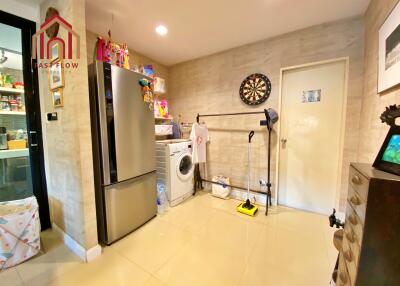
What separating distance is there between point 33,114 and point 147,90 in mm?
1233

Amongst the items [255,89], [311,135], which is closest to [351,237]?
[311,135]

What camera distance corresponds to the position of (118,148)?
1693mm

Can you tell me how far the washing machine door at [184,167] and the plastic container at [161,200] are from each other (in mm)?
319

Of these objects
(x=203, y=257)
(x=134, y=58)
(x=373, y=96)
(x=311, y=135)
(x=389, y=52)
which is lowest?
(x=203, y=257)

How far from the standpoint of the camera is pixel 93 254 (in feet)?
5.12

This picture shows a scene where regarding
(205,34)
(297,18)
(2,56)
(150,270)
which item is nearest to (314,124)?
(297,18)

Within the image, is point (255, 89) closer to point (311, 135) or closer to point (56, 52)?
point (311, 135)

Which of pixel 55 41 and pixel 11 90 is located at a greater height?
pixel 55 41

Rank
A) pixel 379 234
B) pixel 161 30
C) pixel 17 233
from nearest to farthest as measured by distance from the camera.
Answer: pixel 379 234 → pixel 17 233 → pixel 161 30

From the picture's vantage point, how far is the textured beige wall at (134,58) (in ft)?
7.20

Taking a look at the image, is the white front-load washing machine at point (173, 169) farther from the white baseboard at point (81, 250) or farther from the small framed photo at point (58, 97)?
the small framed photo at point (58, 97)

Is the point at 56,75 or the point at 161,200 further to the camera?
the point at 161,200

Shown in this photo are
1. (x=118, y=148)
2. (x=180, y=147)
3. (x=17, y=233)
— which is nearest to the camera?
(x=17, y=233)

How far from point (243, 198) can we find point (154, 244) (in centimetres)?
160
